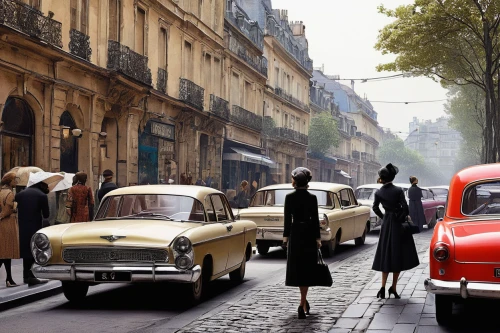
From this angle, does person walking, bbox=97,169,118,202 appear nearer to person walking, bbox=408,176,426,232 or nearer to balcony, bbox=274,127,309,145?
person walking, bbox=408,176,426,232

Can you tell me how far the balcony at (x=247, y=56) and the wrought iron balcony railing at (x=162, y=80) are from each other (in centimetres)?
1083

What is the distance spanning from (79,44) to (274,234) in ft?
35.0

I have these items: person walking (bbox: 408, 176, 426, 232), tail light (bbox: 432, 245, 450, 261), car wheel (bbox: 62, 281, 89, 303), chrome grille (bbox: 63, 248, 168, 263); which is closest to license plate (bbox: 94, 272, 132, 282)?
chrome grille (bbox: 63, 248, 168, 263)

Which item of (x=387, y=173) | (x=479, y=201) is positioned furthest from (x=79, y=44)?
(x=479, y=201)

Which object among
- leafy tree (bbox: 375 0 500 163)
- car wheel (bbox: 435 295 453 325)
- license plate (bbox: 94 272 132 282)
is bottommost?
car wheel (bbox: 435 295 453 325)

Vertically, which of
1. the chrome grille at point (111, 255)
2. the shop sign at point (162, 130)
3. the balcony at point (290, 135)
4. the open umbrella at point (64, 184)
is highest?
the balcony at point (290, 135)

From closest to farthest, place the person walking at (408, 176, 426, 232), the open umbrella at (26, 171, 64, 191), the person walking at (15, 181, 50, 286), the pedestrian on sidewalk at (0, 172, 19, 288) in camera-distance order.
A: the pedestrian on sidewalk at (0, 172, 19, 288)
the person walking at (15, 181, 50, 286)
the open umbrella at (26, 171, 64, 191)
the person walking at (408, 176, 426, 232)

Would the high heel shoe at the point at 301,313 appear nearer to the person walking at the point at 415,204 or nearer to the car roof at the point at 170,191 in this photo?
the car roof at the point at 170,191

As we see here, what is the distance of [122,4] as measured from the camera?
1061 inches

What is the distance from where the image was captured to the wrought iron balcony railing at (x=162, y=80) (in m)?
30.3

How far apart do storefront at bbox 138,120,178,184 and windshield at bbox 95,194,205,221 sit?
18.7 m

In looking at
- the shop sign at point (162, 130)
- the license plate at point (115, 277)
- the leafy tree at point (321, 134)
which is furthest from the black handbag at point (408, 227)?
the leafy tree at point (321, 134)

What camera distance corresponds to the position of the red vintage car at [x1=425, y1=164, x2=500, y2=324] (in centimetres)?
723

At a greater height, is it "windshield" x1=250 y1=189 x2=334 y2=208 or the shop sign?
the shop sign
